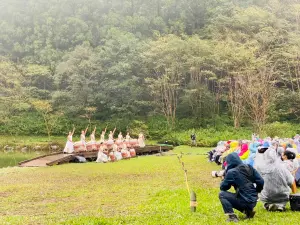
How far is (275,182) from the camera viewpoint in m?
7.75

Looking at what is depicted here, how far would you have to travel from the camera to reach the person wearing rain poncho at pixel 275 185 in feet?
25.4

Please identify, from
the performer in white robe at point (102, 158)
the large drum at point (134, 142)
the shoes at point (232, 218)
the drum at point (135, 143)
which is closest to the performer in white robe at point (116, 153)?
the performer in white robe at point (102, 158)

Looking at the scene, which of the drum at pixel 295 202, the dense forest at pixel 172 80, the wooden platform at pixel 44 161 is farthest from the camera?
the dense forest at pixel 172 80

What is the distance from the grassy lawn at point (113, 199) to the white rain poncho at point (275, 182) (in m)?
0.36

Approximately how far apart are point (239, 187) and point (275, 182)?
1.34m

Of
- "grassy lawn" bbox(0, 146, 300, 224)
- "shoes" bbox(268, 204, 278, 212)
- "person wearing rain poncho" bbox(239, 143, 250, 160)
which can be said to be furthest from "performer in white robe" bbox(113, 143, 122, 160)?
"shoes" bbox(268, 204, 278, 212)

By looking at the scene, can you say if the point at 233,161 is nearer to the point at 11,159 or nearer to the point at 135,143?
the point at 135,143

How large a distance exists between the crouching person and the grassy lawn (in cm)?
29

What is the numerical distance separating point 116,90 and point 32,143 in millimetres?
11494

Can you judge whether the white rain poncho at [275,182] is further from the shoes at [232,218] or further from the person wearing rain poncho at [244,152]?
the person wearing rain poncho at [244,152]

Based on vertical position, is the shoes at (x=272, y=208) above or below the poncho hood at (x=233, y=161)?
below

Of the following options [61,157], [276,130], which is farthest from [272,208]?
[276,130]

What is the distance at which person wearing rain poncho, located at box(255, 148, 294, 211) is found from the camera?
7730 mm

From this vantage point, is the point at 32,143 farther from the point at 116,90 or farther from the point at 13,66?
the point at 13,66
